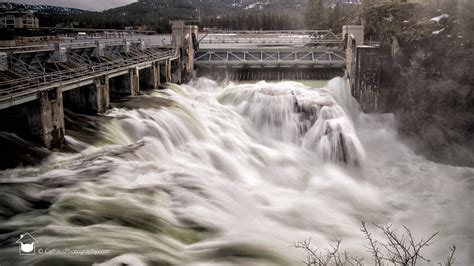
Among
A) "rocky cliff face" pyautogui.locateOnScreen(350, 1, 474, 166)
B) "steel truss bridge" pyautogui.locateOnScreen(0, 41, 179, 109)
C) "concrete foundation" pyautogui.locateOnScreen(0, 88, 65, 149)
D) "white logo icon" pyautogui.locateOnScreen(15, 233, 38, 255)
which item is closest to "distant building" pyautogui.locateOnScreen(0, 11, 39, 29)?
"steel truss bridge" pyautogui.locateOnScreen(0, 41, 179, 109)

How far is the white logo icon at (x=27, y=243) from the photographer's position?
9750 mm

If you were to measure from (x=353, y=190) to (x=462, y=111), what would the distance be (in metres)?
11.6

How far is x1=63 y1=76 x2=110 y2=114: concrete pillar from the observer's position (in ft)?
71.5

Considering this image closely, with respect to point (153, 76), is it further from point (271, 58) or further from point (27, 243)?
point (27, 243)

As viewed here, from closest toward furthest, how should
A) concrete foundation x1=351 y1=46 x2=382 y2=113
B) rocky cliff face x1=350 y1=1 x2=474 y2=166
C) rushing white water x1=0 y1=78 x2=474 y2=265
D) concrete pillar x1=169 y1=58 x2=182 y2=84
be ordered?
1. rushing white water x1=0 y1=78 x2=474 y2=265
2. rocky cliff face x1=350 y1=1 x2=474 y2=166
3. concrete foundation x1=351 y1=46 x2=382 y2=113
4. concrete pillar x1=169 y1=58 x2=182 y2=84

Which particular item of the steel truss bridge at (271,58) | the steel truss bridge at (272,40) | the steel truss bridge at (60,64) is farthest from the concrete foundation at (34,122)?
the steel truss bridge at (272,40)

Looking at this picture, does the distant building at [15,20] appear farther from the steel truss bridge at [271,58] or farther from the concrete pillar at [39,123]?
the concrete pillar at [39,123]

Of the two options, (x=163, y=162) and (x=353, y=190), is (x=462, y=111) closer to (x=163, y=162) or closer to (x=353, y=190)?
(x=353, y=190)

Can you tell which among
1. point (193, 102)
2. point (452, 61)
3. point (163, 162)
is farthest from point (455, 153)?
point (163, 162)

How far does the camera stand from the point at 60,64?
22609mm

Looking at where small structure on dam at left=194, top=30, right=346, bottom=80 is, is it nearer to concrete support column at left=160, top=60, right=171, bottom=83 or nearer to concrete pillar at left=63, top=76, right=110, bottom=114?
concrete support column at left=160, top=60, right=171, bottom=83

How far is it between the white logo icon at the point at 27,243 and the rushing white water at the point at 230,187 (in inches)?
6.5

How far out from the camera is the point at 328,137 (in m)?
25.8

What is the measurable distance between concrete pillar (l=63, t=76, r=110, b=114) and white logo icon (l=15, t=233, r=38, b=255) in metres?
11.9
